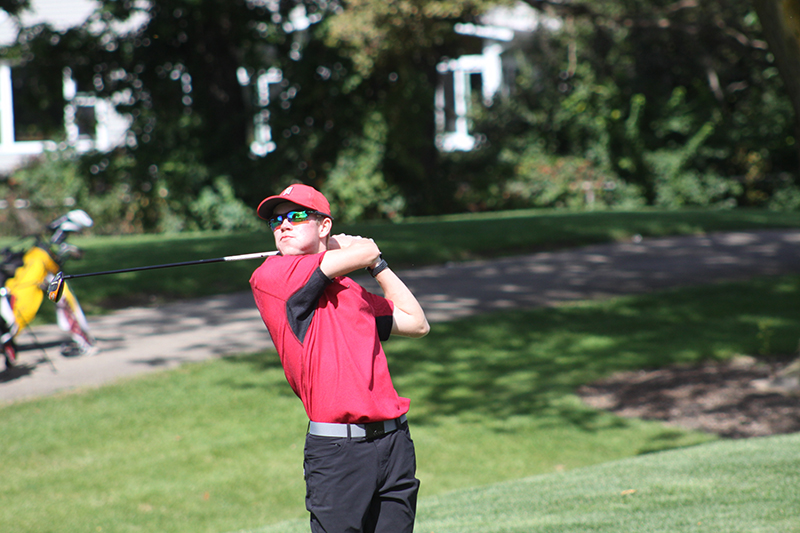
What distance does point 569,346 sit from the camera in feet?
31.1

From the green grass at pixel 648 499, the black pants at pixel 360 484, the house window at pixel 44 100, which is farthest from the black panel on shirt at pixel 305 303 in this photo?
the house window at pixel 44 100

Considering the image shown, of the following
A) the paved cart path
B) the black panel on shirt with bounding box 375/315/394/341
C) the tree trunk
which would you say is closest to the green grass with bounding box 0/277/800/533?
the paved cart path

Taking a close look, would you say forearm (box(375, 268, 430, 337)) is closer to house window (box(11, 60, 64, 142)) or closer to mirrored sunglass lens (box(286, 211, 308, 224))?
mirrored sunglass lens (box(286, 211, 308, 224))

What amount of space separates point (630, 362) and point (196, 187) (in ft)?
47.1

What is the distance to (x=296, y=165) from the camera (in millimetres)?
21391

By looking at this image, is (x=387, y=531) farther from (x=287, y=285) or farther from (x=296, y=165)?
(x=296, y=165)

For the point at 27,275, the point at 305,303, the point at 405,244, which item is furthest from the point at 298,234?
the point at 405,244

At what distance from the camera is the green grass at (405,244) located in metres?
12.0

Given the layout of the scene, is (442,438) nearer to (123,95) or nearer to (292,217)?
(292,217)

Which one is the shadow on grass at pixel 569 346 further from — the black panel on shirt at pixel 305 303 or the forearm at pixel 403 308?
the black panel on shirt at pixel 305 303

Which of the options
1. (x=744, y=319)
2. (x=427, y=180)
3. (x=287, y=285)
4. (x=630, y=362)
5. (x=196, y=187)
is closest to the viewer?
(x=287, y=285)

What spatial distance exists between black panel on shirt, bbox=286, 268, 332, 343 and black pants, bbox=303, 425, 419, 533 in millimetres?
368

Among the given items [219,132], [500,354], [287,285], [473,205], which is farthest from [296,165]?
[287,285]

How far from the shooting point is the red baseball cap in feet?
9.48
